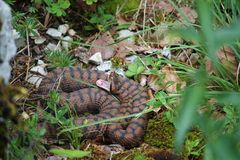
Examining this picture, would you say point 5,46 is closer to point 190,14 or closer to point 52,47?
point 52,47

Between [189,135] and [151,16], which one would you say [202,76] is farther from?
[151,16]

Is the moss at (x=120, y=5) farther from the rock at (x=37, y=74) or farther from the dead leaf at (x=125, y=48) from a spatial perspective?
the rock at (x=37, y=74)

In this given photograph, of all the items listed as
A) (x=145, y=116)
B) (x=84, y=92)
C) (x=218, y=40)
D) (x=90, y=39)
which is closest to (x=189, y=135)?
(x=145, y=116)

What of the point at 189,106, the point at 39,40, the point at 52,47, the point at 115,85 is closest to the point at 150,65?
the point at 115,85

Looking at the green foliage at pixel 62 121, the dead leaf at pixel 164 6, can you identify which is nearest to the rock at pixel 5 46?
the green foliage at pixel 62 121

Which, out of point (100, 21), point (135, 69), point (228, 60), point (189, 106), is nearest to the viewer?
point (189, 106)

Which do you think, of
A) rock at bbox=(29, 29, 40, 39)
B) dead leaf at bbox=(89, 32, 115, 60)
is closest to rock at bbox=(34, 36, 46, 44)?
rock at bbox=(29, 29, 40, 39)
